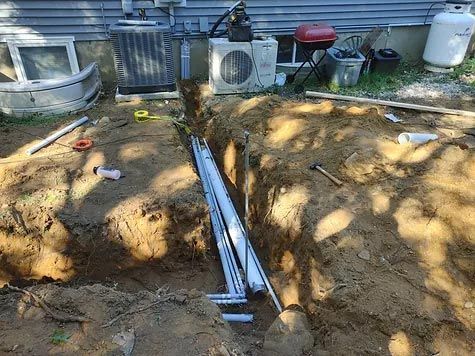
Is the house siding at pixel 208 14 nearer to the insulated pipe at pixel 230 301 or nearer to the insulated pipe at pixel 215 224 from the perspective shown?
the insulated pipe at pixel 215 224

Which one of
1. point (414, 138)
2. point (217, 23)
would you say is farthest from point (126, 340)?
point (217, 23)

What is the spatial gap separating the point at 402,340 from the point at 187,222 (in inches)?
88.7

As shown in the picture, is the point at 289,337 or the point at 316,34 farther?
the point at 316,34

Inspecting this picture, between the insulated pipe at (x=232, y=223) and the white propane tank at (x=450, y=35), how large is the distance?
4944 millimetres

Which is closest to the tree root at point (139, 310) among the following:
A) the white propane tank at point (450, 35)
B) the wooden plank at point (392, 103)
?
the wooden plank at point (392, 103)

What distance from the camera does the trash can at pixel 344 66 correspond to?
645 cm

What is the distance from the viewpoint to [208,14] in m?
6.20

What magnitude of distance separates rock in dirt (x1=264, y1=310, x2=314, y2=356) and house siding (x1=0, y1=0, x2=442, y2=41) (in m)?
5.09

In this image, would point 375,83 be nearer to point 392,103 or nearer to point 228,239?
point 392,103

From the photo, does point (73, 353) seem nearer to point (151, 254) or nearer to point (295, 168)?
point (151, 254)

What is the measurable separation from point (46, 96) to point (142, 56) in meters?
1.50

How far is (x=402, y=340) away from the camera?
2633 mm

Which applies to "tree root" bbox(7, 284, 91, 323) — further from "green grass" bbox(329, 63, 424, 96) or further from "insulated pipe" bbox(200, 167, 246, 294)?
"green grass" bbox(329, 63, 424, 96)

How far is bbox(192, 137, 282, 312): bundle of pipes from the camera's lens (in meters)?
3.59
